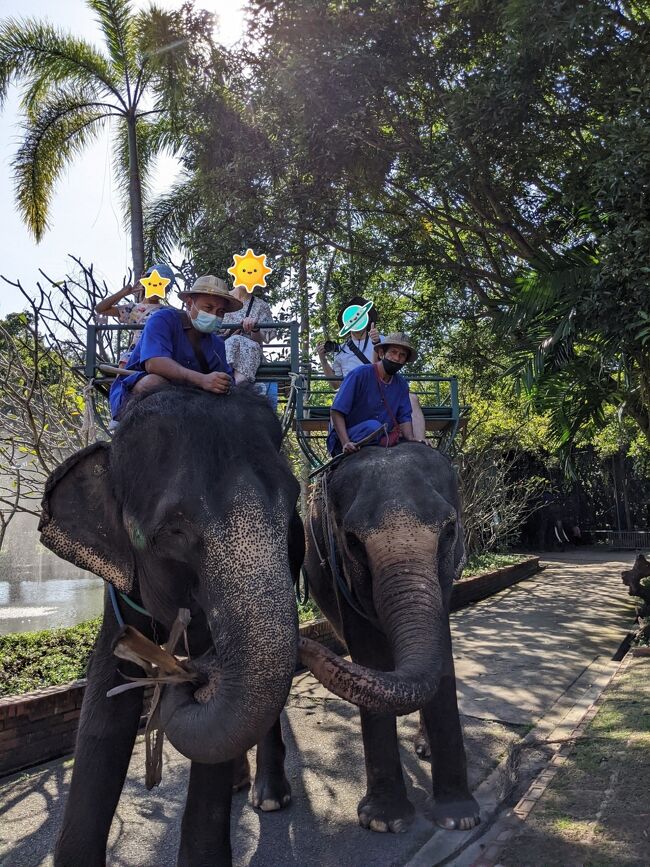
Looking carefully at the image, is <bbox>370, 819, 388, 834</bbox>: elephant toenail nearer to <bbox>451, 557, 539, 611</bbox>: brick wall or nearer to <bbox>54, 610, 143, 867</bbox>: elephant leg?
<bbox>54, 610, 143, 867</bbox>: elephant leg

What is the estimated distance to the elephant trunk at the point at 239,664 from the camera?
254cm

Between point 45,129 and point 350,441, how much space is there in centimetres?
1013

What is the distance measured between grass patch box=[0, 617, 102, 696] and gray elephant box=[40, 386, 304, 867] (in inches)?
116

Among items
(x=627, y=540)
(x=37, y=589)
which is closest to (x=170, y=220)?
(x=37, y=589)

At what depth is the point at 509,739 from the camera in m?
6.02

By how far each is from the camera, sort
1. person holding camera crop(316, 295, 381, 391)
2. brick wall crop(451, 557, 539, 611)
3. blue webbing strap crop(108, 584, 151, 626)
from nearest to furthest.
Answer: blue webbing strap crop(108, 584, 151, 626), person holding camera crop(316, 295, 381, 391), brick wall crop(451, 557, 539, 611)

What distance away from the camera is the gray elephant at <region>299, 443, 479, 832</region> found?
3604 mm

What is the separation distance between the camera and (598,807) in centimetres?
446

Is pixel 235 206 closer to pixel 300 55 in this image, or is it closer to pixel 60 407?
pixel 300 55

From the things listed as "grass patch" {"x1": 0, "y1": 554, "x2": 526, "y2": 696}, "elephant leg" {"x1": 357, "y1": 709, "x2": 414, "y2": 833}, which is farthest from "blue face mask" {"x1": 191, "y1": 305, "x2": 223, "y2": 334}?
"grass patch" {"x1": 0, "y1": 554, "x2": 526, "y2": 696}

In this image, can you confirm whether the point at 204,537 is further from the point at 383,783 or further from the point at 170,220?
the point at 170,220

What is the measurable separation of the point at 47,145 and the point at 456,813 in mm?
11880

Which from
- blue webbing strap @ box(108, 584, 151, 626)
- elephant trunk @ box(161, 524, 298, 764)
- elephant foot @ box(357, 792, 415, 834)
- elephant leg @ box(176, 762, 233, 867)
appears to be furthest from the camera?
elephant foot @ box(357, 792, 415, 834)

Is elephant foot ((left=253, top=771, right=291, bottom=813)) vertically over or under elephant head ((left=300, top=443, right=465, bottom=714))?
under
